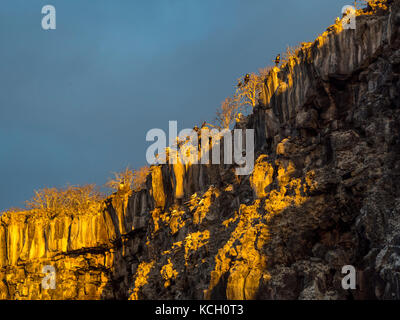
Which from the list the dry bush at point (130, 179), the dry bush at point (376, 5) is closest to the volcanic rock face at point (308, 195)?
the dry bush at point (376, 5)

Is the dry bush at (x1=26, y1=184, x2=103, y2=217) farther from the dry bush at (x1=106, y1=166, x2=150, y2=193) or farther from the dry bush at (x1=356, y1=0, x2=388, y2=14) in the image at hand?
the dry bush at (x1=356, y1=0, x2=388, y2=14)

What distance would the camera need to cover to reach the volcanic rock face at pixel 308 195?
21.4 m

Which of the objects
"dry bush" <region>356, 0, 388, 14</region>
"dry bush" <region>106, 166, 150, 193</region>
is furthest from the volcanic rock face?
"dry bush" <region>106, 166, 150, 193</region>

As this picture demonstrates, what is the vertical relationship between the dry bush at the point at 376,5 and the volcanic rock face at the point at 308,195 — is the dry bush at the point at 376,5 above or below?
above

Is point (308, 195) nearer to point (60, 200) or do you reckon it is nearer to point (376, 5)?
point (376, 5)

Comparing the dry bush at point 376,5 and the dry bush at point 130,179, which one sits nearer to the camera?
the dry bush at point 376,5

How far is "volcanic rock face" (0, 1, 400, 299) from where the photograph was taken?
70.3 feet

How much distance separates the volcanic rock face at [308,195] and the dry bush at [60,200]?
25.9m

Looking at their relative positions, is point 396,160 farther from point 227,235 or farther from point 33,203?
point 33,203

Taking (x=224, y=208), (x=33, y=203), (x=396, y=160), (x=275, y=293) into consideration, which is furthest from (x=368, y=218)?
(x=33, y=203)

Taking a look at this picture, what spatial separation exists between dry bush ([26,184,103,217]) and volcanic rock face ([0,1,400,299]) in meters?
25.9

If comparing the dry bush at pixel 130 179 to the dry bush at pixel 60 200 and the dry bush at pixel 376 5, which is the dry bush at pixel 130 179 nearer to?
the dry bush at pixel 60 200

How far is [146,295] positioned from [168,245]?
479 cm

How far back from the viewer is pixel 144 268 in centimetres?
4306
